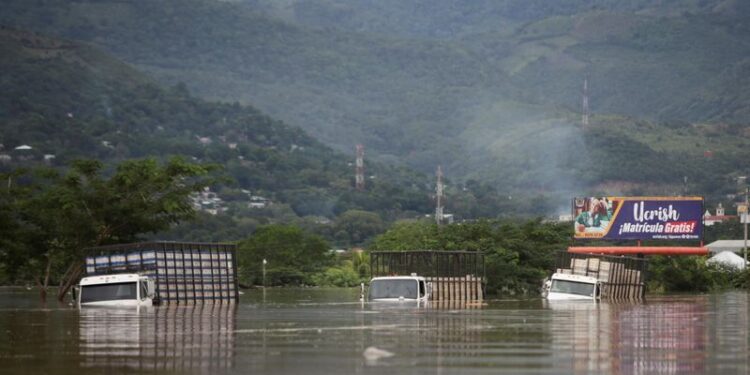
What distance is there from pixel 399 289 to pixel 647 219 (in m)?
41.4

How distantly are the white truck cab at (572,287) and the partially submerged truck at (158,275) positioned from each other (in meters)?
12.3

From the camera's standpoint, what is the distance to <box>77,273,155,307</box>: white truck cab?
157 feet

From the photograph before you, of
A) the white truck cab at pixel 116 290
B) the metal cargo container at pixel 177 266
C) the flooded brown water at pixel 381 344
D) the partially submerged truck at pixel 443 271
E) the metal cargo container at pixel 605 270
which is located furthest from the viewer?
the metal cargo container at pixel 605 270

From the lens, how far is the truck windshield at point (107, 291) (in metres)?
48.3

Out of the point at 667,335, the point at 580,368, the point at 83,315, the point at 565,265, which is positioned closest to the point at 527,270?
the point at 565,265

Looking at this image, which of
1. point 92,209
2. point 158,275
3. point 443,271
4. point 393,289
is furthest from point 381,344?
point 92,209

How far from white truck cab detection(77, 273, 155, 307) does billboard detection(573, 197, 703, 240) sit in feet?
155

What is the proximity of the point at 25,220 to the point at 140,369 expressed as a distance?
41.0 meters

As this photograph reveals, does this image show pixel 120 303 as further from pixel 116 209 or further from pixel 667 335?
pixel 667 335

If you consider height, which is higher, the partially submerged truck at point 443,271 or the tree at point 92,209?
the tree at point 92,209

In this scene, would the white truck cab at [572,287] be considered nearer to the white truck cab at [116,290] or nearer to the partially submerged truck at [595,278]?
the partially submerged truck at [595,278]

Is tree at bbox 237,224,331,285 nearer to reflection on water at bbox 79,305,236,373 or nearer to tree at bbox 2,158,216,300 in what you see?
tree at bbox 2,158,216,300

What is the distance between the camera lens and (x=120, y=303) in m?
48.0

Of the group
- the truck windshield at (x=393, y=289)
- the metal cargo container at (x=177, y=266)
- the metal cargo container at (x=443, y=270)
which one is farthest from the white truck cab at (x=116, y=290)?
the metal cargo container at (x=443, y=270)
